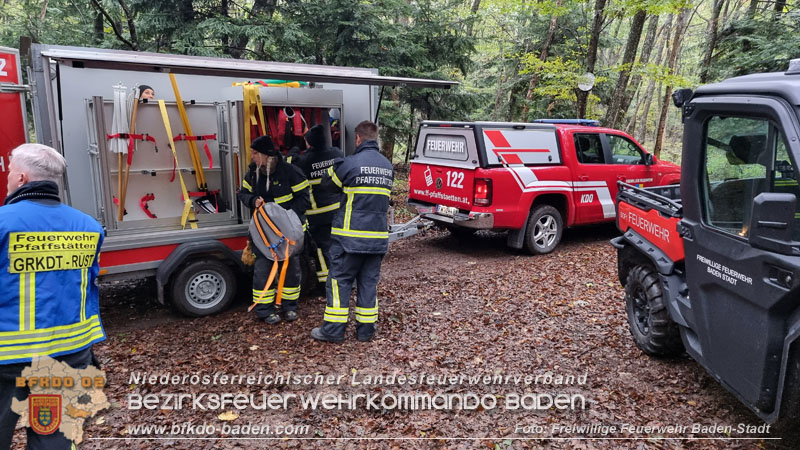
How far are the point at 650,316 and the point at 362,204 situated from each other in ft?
8.69

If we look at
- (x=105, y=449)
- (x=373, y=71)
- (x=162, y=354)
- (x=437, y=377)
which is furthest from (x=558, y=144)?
(x=105, y=449)

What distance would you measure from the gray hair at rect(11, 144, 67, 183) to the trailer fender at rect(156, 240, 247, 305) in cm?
274

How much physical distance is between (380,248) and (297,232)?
971 millimetres

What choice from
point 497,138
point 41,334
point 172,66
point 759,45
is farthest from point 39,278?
point 759,45

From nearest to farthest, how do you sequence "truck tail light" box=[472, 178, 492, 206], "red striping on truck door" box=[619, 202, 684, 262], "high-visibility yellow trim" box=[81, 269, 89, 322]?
"high-visibility yellow trim" box=[81, 269, 89, 322]
"red striping on truck door" box=[619, 202, 684, 262]
"truck tail light" box=[472, 178, 492, 206]

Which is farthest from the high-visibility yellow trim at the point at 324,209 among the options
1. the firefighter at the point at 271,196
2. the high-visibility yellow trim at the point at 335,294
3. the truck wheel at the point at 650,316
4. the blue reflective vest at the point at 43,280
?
the blue reflective vest at the point at 43,280

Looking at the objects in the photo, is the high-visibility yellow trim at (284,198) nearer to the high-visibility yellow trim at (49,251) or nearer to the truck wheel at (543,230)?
the high-visibility yellow trim at (49,251)

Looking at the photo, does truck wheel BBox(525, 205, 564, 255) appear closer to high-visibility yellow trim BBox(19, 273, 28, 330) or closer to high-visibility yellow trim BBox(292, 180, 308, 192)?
high-visibility yellow trim BBox(292, 180, 308, 192)

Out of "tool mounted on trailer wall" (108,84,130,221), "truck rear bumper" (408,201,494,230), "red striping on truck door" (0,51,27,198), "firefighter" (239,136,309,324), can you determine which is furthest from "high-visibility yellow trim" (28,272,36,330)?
"truck rear bumper" (408,201,494,230)

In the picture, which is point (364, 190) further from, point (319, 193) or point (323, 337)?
point (323, 337)

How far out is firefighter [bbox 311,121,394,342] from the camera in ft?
15.6

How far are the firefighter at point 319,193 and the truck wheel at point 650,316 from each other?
3231mm

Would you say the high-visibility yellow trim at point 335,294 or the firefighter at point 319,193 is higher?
the firefighter at point 319,193

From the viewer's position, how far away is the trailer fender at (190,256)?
5.12m
